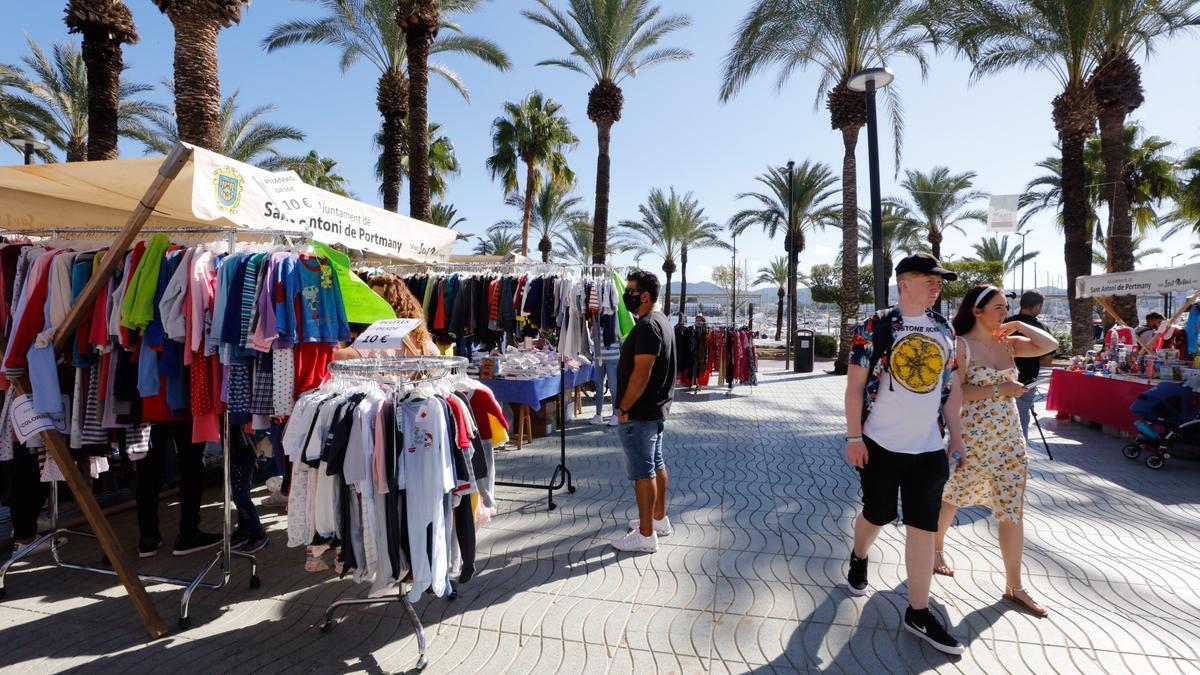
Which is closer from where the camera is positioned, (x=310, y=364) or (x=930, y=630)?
(x=930, y=630)

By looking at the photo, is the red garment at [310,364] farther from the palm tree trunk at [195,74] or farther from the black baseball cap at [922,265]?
the palm tree trunk at [195,74]

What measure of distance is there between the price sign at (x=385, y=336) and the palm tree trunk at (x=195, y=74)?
7068mm

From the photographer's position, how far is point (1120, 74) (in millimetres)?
13633

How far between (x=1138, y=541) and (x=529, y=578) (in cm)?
456

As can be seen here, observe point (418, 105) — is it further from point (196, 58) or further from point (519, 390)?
point (519, 390)

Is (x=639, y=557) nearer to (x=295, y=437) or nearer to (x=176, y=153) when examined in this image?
(x=295, y=437)

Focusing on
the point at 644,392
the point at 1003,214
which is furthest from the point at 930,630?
the point at 1003,214

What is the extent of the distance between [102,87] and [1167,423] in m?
16.2

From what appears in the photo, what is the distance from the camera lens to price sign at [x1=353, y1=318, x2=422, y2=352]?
3033 millimetres

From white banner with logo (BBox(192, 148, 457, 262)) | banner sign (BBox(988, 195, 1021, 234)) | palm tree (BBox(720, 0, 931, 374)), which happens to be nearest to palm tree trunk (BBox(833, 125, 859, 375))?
palm tree (BBox(720, 0, 931, 374))

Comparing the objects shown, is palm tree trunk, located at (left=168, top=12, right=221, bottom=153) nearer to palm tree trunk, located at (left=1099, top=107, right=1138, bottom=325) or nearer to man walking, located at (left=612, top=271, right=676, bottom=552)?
man walking, located at (left=612, top=271, right=676, bottom=552)

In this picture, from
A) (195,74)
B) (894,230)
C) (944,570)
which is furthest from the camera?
(894,230)

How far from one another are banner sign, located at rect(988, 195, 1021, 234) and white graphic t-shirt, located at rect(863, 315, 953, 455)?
9038 mm

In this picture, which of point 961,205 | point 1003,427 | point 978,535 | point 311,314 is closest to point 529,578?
point 311,314
